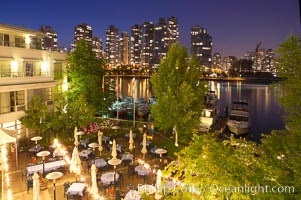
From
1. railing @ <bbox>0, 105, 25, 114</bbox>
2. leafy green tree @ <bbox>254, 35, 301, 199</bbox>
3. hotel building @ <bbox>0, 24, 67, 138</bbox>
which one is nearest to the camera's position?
leafy green tree @ <bbox>254, 35, 301, 199</bbox>

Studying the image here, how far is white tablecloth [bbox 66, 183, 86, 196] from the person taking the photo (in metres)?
14.8

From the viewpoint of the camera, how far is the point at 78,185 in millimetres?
15453

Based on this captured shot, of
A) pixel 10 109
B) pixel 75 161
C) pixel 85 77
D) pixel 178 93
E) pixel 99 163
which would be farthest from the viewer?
pixel 85 77

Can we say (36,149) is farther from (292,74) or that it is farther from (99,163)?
(292,74)

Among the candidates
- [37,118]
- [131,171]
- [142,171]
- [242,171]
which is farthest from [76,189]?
[37,118]

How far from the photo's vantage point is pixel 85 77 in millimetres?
31422

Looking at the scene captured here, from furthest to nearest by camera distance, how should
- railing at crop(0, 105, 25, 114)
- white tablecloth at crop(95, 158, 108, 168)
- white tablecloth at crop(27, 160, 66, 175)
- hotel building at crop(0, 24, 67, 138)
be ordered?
hotel building at crop(0, 24, 67, 138) < railing at crop(0, 105, 25, 114) < white tablecloth at crop(95, 158, 108, 168) < white tablecloth at crop(27, 160, 66, 175)

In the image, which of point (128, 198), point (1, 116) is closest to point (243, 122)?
point (128, 198)

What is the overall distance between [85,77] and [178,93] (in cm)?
1313

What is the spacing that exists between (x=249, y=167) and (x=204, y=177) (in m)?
1.58

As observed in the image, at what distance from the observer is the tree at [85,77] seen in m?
31.3

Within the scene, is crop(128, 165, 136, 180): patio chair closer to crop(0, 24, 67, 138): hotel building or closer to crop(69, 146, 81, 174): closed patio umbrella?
crop(69, 146, 81, 174): closed patio umbrella

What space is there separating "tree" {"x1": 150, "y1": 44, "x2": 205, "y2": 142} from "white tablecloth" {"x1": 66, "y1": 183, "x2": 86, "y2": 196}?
11.7 meters

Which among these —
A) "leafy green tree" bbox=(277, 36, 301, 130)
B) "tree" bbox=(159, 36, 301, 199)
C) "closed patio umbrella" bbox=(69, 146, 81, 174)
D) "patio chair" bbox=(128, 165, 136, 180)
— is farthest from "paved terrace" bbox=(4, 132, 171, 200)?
"leafy green tree" bbox=(277, 36, 301, 130)
